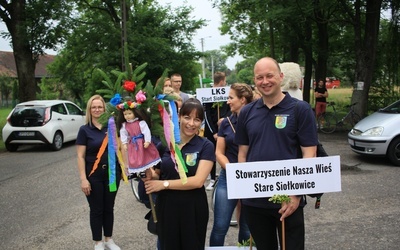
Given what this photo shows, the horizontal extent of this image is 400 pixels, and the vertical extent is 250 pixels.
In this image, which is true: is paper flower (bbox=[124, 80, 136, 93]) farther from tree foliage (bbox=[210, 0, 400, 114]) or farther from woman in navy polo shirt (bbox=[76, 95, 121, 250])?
tree foliage (bbox=[210, 0, 400, 114])

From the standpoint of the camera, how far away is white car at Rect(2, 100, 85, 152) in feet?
38.8

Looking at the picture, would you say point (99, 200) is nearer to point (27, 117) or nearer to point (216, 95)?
point (216, 95)

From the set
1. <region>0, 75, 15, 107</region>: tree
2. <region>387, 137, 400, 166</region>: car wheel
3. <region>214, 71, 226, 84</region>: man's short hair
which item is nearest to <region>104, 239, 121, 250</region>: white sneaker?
<region>214, 71, 226, 84</region>: man's short hair

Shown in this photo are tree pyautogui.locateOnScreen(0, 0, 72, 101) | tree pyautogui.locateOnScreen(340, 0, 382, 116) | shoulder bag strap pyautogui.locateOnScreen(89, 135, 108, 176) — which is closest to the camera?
shoulder bag strap pyautogui.locateOnScreen(89, 135, 108, 176)

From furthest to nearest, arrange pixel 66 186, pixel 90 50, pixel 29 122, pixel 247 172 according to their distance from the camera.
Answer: pixel 90 50
pixel 29 122
pixel 66 186
pixel 247 172

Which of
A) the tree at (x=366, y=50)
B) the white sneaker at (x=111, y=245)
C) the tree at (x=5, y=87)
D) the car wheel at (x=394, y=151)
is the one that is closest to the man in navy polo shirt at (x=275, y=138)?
the white sneaker at (x=111, y=245)

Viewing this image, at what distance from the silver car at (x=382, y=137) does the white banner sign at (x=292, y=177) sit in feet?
20.9

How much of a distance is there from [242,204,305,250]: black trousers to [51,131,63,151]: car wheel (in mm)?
10636

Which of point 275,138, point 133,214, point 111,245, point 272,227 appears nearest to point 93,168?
point 111,245

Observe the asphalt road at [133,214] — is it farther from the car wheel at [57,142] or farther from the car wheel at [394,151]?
the car wheel at [57,142]

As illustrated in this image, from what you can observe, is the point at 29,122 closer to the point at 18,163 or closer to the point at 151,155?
the point at 18,163

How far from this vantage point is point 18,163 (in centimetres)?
1023

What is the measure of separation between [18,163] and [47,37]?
7.36 meters

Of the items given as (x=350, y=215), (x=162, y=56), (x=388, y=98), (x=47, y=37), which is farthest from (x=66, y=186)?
(x=162, y=56)
